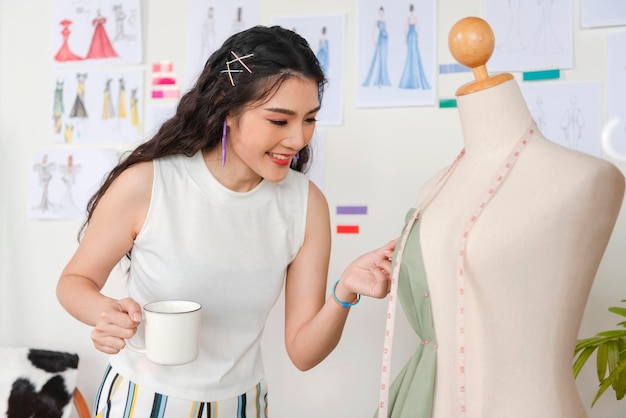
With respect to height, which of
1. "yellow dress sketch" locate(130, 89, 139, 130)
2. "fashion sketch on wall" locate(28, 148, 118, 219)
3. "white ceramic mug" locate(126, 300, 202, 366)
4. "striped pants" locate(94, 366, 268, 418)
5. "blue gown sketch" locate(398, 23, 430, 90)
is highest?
"blue gown sketch" locate(398, 23, 430, 90)

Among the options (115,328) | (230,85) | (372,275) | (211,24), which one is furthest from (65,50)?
(372,275)

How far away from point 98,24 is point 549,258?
1876mm

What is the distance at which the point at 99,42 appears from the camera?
6.97ft

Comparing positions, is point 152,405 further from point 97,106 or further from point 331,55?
point 97,106

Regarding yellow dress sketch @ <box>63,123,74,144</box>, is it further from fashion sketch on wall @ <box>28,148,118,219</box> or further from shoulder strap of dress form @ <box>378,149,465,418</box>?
shoulder strap of dress form @ <box>378,149,465,418</box>

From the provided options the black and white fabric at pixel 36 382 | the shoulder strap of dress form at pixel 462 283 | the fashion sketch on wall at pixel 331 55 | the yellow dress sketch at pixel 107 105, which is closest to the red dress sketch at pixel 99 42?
the yellow dress sketch at pixel 107 105

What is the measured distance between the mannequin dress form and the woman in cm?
28

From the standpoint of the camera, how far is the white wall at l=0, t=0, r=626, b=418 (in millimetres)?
1751

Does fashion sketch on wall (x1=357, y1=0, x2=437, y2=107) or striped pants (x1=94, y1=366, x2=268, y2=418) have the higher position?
fashion sketch on wall (x1=357, y1=0, x2=437, y2=107)

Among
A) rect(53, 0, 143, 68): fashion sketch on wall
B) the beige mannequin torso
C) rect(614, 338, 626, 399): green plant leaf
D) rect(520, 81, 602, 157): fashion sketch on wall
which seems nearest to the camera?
the beige mannequin torso

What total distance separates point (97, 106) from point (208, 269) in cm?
120

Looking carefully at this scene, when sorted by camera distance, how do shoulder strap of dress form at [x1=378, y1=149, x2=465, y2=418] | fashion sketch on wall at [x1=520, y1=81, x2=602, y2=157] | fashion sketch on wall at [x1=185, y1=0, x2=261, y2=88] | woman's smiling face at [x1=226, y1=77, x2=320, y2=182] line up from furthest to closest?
fashion sketch on wall at [x1=185, y1=0, x2=261, y2=88] < fashion sketch on wall at [x1=520, y1=81, x2=602, y2=157] < woman's smiling face at [x1=226, y1=77, x2=320, y2=182] < shoulder strap of dress form at [x1=378, y1=149, x2=465, y2=418]

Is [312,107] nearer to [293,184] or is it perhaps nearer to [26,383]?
[293,184]

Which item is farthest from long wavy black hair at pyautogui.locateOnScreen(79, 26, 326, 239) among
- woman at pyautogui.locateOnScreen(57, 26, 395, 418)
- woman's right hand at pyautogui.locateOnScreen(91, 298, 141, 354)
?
woman's right hand at pyautogui.locateOnScreen(91, 298, 141, 354)
